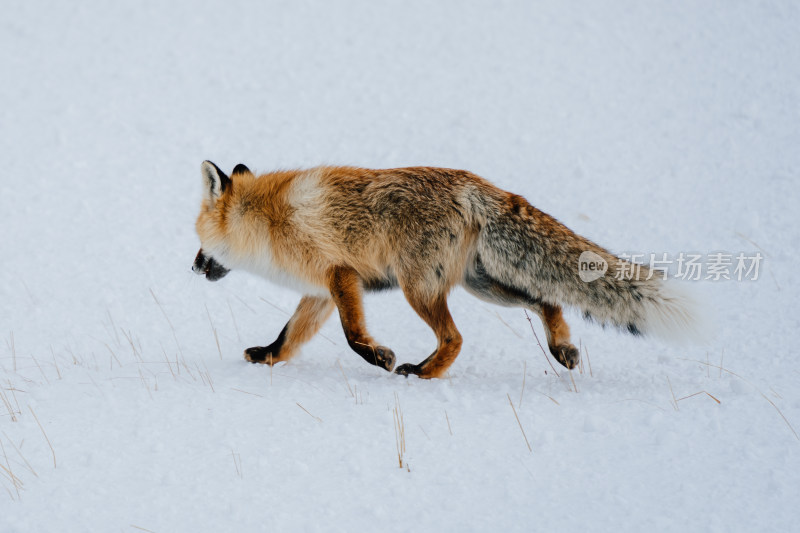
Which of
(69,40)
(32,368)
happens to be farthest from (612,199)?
(69,40)

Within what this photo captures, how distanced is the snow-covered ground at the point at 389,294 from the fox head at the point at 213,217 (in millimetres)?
860

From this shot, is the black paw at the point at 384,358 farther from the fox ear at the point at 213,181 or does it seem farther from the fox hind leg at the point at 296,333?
the fox ear at the point at 213,181

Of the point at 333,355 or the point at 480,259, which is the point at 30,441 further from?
the point at 480,259

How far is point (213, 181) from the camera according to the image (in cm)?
589

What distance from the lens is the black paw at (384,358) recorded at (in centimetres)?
521

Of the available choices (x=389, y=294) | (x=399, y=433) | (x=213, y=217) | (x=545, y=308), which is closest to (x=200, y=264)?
(x=213, y=217)

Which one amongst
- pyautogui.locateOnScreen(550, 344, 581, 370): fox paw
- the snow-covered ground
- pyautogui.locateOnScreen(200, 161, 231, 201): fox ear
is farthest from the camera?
pyautogui.locateOnScreen(200, 161, 231, 201): fox ear

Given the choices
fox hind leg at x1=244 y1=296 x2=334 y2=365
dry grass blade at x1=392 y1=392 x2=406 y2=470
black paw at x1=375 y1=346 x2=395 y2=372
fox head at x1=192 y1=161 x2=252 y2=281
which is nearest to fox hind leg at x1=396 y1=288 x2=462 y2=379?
black paw at x1=375 y1=346 x2=395 y2=372

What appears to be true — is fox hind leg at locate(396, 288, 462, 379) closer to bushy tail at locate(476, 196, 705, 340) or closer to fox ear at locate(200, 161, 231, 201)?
bushy tail at locate(476, 196, 705, 340)

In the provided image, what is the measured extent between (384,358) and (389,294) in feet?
11.2

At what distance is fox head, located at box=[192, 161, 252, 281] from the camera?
19.2 feet

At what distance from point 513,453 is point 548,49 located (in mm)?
10685

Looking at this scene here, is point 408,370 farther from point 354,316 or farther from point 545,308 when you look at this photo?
point 545,308

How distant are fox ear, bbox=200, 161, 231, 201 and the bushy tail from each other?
213 cm
